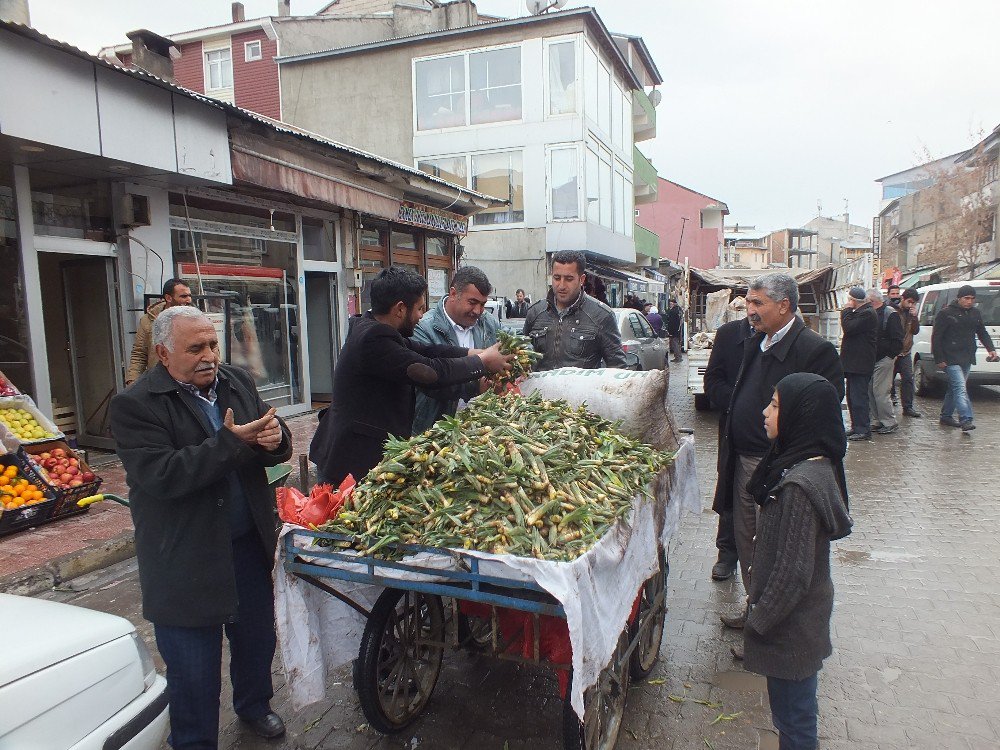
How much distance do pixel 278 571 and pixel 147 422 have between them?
77 centimetres

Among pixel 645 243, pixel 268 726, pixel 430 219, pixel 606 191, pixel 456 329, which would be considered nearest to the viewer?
pixel 268 726

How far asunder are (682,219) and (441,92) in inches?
1082

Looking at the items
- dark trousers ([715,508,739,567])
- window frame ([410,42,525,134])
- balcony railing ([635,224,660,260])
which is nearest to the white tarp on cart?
dark trousers ([715,508,739,567])

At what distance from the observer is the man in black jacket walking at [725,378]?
4609 mm

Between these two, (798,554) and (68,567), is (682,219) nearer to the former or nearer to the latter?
(68,567)

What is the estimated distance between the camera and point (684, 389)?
15.0 meters

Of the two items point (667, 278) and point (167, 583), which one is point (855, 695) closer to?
point (167, 583)

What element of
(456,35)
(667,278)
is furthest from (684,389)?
(667,278)

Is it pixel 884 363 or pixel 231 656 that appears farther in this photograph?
pixel 884 363

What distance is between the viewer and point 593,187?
2128 centimetres

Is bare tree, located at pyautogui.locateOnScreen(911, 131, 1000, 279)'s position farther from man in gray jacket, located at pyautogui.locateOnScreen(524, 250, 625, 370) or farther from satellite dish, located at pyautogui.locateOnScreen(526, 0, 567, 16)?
man in gray jacket, located at pyautogui.locateOnScreen(524, 250, 625, 370)

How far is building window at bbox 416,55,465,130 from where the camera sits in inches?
800

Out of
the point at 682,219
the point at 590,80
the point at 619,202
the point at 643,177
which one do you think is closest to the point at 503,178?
the point at 590,80

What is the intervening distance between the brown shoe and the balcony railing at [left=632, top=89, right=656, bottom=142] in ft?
84.6
